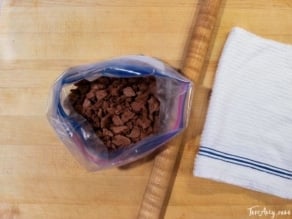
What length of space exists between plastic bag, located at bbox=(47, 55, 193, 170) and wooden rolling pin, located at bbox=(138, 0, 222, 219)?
33mm

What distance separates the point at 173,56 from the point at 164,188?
203mm

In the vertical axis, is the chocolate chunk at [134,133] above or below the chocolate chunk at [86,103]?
below

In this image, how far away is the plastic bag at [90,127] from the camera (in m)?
0.51

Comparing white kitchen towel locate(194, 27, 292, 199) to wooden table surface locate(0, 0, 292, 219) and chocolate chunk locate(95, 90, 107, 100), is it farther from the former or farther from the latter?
chocolate chunk locate(95, 90, 107, 100)

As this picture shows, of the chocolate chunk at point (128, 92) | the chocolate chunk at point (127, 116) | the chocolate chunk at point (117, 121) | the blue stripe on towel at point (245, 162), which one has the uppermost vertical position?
the chocolate chunk at point (128, 92)

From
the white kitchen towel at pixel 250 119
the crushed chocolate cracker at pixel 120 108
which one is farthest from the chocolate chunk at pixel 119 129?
the white kitchen towel at pixel 250 119

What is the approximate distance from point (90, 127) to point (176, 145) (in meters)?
0.13

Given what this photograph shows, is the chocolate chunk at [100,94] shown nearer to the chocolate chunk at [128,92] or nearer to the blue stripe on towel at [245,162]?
the chocolate chunk at [128,92]

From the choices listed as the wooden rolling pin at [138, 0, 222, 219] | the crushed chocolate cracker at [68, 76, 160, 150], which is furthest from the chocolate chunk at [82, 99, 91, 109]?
the wooden rolling pin at [138, 0, 222, 219]

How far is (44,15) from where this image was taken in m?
0.62

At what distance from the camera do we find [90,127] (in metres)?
0.52

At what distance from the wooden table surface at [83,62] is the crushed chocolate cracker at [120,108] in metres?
0.07

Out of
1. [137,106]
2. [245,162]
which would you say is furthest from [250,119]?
[137,106]

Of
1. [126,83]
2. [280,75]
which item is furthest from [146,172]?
[280,75]
